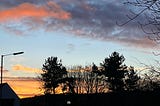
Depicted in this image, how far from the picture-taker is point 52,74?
91.5 meters

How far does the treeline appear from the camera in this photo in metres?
83.6

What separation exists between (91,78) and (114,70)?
10609 mm

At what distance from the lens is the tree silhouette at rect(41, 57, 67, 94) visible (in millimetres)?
90625

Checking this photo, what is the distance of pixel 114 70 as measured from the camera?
83.8 metres

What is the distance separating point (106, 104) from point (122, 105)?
243 inches

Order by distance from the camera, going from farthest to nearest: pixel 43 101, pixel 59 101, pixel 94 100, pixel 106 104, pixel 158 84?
1. pixel 43 101
2. pixel 59 101
3. pixel 94 100
4. pixel 106 104
5. pixel 158 84

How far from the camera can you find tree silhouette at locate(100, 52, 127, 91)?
3273 inches

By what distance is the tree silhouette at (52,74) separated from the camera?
90625mm

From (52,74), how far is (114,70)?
14800mm

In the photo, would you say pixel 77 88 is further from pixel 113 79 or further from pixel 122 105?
pixel 122 105

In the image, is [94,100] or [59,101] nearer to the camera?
[94,100]

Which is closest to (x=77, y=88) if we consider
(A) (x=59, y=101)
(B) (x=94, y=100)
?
(A) (x=59, y=101)

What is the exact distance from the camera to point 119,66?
84.0 m

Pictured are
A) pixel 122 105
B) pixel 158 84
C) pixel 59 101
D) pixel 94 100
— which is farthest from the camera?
pixel 59 101
